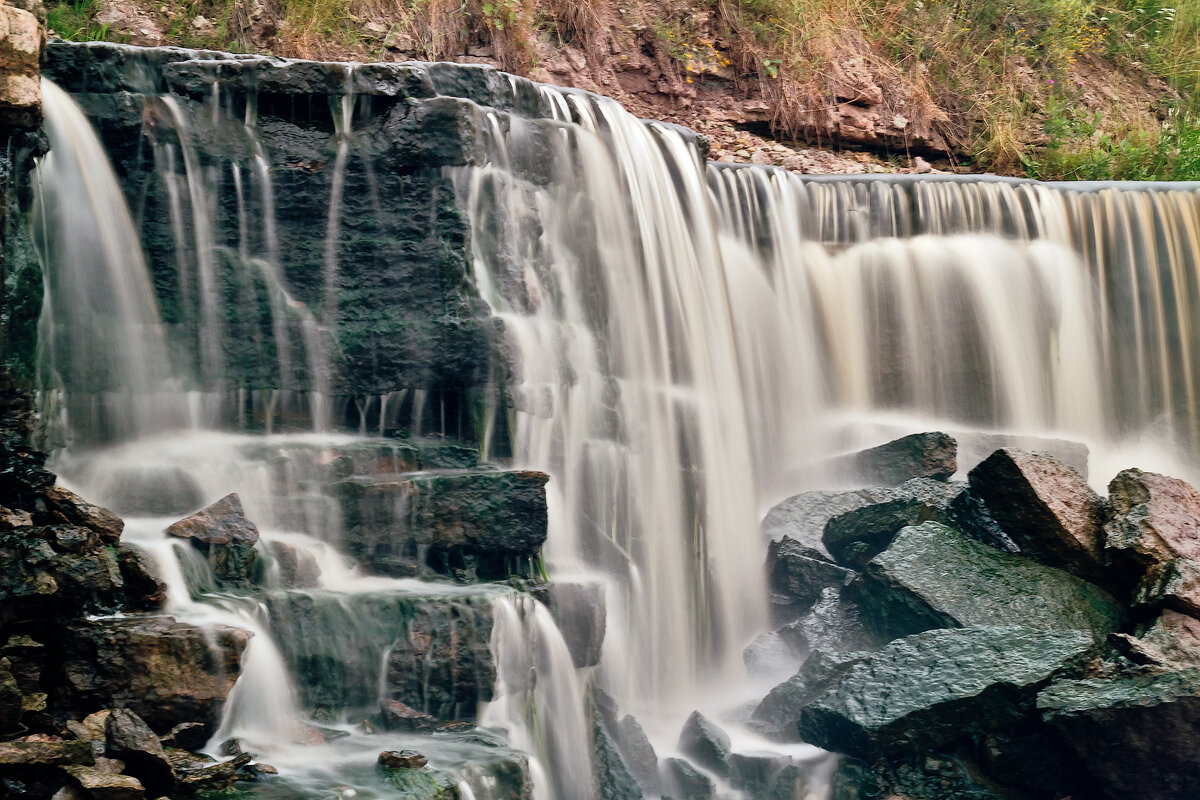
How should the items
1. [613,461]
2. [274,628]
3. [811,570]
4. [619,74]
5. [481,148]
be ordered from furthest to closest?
[619,74], [811,570], [613,461], [481,148], [274,628]

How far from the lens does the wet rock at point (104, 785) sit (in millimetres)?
4043

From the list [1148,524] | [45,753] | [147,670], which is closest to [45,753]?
[45,753]

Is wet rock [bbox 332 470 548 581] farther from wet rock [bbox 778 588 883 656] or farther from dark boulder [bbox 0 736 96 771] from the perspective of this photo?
wet rock [bbox 778 588 883 656]

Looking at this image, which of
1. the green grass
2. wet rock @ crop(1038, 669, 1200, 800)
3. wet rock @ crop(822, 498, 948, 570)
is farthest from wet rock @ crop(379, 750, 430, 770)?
the green grass

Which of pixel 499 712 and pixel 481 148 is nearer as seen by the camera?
pixel 499 712

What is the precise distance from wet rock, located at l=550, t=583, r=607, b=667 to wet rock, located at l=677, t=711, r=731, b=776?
71 cm

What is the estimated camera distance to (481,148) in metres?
7.02

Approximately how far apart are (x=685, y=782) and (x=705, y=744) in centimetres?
31

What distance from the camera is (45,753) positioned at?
13.3 feet

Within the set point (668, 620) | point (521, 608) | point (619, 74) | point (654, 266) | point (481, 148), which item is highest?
point (619, 74)

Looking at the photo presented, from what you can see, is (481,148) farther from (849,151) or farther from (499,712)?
(849,151)

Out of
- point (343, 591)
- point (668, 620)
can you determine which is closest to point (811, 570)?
point (668, 620)

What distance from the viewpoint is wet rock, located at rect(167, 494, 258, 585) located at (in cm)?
548

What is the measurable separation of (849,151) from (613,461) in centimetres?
653
